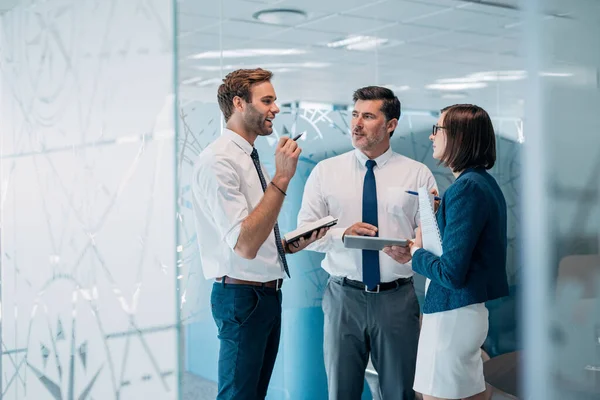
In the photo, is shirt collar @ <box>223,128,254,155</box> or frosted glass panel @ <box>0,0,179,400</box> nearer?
shirt collar @ <box>223,128,254,155</box>

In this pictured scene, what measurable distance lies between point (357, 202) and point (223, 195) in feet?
2.89

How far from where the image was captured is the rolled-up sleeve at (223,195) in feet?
8.41

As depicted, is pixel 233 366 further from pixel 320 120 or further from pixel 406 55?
pixel 406 55

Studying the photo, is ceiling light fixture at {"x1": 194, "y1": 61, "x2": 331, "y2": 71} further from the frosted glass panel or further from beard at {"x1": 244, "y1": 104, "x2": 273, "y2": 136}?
beard at {"x1": 244, "y1": 104, "x2": 273, "y2": 136}

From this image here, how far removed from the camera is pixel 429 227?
8.44 feet

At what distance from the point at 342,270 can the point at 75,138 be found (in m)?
1.48

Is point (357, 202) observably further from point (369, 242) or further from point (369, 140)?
point (369, 242)

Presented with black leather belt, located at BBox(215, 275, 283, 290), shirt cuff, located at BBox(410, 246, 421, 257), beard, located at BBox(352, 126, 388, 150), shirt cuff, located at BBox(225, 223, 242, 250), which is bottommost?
black leather belt, located at BBox(215, 275, 283, 290)

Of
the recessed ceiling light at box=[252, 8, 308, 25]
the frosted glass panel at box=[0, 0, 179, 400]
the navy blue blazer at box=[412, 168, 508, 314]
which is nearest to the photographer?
the navy blue blazer at box=[412, 168, 508, 314]

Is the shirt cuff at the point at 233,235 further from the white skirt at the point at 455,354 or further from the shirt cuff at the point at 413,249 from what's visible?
the white skirt at the point at 455,354

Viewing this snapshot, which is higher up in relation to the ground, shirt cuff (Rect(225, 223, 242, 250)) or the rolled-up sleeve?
the rolled-up sleeve

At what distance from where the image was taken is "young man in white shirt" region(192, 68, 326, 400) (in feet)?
8.44

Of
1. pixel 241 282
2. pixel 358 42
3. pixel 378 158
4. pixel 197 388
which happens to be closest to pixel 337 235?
pixel 378 158

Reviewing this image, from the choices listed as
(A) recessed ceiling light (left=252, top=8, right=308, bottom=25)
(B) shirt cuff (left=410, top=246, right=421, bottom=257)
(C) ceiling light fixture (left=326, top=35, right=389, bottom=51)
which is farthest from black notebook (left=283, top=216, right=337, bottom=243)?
(A) recessed ceiling light (left=252, top=8, right=308, bottom=25)
